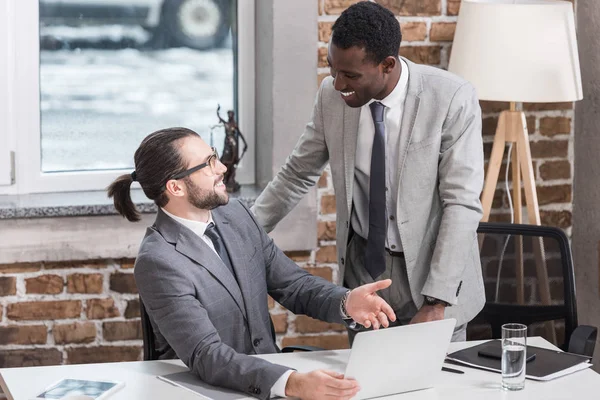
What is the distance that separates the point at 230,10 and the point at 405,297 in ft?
5.05

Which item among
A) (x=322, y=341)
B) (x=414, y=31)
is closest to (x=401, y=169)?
(x=414, y=31)

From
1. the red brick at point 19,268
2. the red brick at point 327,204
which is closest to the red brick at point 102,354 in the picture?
the red brick at point 19,268

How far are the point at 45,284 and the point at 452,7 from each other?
179 centimetres

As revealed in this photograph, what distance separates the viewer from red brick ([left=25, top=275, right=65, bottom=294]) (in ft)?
11.2

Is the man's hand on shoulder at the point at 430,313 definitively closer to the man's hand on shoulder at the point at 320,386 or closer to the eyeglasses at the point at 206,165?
the man's hand on shoulder at the point at 320,386

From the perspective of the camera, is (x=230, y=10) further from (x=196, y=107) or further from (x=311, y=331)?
(x=311, y=331)

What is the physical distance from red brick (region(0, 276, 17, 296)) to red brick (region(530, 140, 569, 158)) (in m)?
1.99

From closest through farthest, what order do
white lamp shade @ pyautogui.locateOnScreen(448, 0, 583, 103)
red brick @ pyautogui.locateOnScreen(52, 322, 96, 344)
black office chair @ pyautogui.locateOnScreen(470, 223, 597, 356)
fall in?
black office chair @ pyautogui.locateOnScreen(470, 223, 597, 356)
white lamp shade @ pyautogui.locateOnScreen(448, 0, 583, 103)
red brick @ pyautogui.locateOnScreen(52, 322, 96, 344)

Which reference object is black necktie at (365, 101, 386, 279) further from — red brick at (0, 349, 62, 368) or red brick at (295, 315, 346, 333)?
red brick at (0, 349, 62, 368)

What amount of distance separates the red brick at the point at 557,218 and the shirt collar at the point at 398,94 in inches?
53.6

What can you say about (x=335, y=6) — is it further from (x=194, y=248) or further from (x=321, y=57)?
(x=194, y=248)

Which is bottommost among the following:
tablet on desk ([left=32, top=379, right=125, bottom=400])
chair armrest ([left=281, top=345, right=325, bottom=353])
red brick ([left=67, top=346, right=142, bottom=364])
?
red brick ([left=67, top=346, right=142, bottom=364])

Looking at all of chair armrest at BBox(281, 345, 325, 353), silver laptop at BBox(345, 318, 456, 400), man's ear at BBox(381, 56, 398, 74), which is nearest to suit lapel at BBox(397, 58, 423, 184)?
man's ear at BBox(381, 56, 398, 74)

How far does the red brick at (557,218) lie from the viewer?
3.82 metres
